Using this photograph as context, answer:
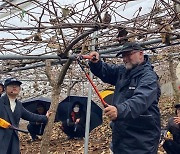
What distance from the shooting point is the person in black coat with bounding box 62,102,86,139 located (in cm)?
925

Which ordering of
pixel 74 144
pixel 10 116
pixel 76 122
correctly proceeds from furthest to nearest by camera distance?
pixel 76 122
pixel 74 144
pixel 10 116

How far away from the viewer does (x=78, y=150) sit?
27.3 feet

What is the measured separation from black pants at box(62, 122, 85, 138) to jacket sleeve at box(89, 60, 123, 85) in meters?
5.25

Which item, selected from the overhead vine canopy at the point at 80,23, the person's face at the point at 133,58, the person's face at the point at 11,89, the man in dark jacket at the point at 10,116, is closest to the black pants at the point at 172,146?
the man in dark jacket at the point at 10,116

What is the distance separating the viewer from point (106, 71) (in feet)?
13.1

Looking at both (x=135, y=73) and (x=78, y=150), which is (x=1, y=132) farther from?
(x=78, y=150)

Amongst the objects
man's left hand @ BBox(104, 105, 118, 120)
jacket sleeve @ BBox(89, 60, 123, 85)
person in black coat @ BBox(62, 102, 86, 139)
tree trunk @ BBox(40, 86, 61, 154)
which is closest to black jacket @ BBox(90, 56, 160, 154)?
jacket sleeve @ BBox(89, 60, 123, 85)

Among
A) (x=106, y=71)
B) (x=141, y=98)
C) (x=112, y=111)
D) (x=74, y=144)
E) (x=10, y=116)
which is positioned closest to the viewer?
(x=112, y=111)

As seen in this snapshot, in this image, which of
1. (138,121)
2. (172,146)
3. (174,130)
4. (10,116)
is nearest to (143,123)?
(138,121)

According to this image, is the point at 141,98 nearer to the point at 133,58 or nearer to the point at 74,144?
the point at 133,58

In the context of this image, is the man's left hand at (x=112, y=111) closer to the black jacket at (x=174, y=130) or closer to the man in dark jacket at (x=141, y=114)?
the man in dark jacket at (x=141, y=114)

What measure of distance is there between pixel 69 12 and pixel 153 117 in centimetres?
114

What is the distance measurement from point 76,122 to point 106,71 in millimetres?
5320

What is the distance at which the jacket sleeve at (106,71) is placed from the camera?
13.0 ft
